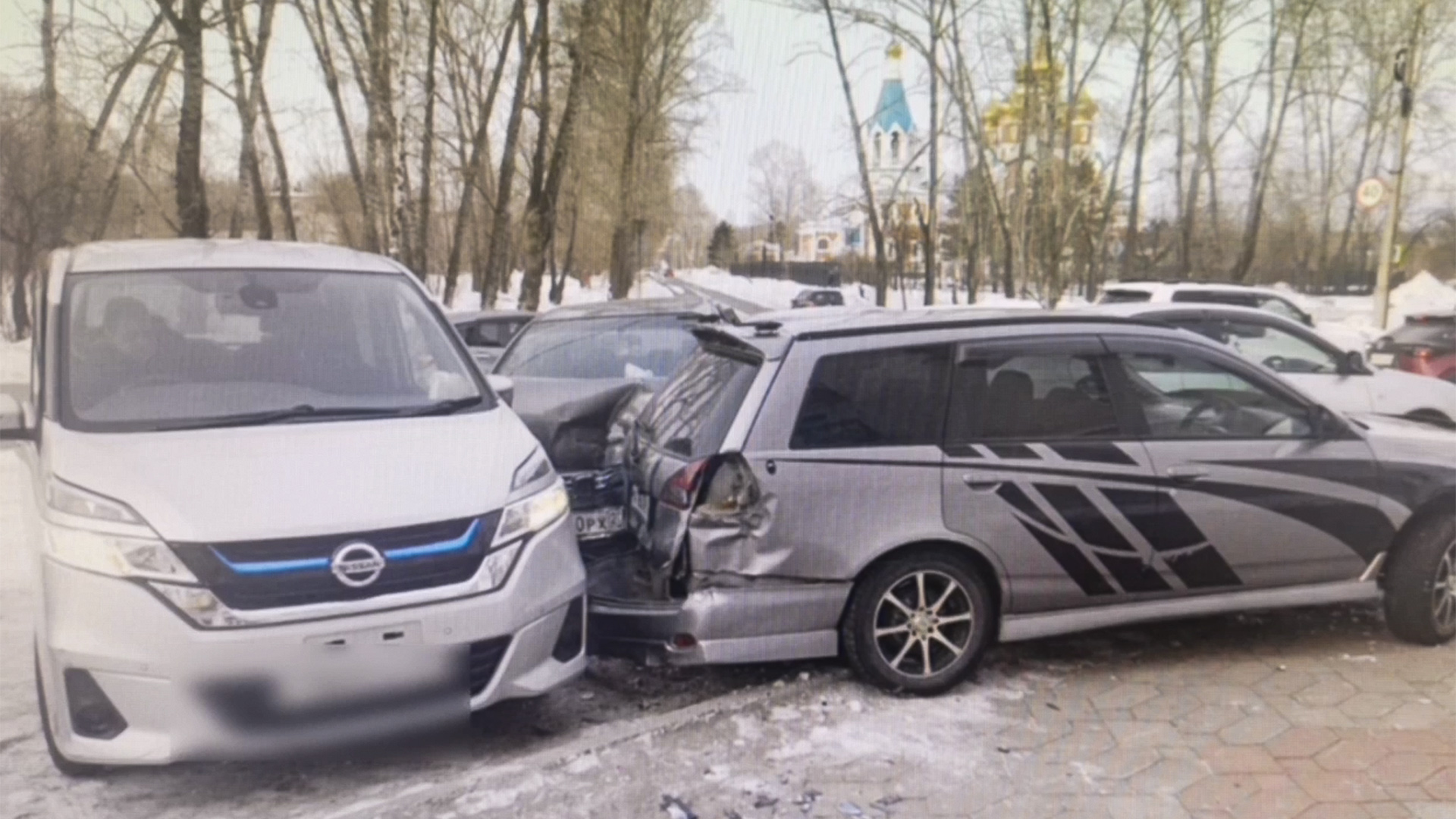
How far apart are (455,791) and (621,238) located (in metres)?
21.7

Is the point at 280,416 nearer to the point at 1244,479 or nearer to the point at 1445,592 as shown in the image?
the point at 1244,479

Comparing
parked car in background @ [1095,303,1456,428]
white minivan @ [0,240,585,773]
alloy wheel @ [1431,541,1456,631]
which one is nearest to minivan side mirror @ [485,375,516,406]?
white minivan @ [0,240,585,773]

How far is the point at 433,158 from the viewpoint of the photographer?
22656 mm

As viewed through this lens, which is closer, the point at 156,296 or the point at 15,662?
the point at 156,296

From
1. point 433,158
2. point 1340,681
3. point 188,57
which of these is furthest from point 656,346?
point 433,158

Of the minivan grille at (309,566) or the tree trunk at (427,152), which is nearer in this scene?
the minivan grille at (309,566)

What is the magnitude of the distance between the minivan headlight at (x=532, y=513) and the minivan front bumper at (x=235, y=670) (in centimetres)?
27

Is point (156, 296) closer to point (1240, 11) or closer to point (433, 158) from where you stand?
point (433, 158)

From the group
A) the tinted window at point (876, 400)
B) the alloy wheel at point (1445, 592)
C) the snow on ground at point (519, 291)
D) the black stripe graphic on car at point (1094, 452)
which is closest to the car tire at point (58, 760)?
the tinted window at point (876, 400)

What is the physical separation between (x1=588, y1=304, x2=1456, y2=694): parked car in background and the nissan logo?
112 cm

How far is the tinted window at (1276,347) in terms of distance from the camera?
27.3 ft

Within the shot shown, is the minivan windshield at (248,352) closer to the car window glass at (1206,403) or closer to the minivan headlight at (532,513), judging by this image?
the minivan headlight at (532,513)

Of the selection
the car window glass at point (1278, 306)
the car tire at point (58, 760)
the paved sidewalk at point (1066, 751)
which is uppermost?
the car window glass at point (1278, 306)

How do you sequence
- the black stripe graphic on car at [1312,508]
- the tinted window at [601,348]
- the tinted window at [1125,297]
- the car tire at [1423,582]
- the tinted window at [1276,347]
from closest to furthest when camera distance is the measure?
the black stripe graphic on car at [1312,508] < the car tire at [1423,582] < the tinted window at [601,348] < the tinted window at [1276,347] < the tinted window at [1125,297]
